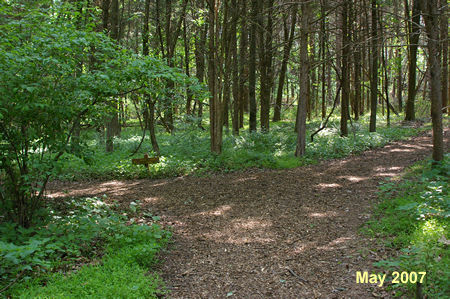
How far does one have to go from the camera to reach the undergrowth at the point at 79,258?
341 centimetres

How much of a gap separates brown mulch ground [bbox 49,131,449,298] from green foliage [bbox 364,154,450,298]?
32 centimetres

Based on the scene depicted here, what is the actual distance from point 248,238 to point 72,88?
3.87m

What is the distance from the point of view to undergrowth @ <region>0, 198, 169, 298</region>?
3412mm

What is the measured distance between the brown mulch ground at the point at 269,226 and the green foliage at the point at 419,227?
0.32m

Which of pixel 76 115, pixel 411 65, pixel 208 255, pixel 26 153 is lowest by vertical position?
pixel 208 255

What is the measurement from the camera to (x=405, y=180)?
717cm

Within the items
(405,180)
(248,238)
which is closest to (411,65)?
(405,180)

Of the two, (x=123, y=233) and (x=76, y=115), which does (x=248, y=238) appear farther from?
(x=76, y=115)

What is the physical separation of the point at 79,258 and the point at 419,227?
16.0ft

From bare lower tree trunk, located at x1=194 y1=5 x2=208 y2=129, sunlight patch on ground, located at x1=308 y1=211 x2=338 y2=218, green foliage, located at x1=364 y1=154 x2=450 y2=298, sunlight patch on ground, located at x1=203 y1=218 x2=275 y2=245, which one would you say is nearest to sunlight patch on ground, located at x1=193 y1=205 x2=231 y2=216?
sunlight patch on ground, located at x1=203 y1=218 x2=275 y2=245

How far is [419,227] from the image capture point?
4477 millimetres

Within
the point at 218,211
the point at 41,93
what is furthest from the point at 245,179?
the point at 41,93

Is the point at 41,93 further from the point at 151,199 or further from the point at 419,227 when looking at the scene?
the point at 419,227

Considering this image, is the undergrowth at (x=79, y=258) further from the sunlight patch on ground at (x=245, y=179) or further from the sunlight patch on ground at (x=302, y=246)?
the sunlight patch on ground at (x=245, y=179)
